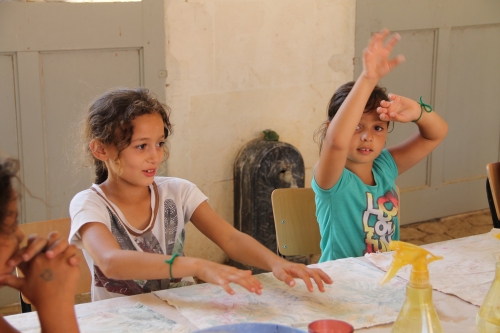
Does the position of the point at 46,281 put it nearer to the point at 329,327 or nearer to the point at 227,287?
the point at 227,287

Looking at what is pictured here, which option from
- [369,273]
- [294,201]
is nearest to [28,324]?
[369,273]

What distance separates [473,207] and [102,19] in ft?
10.1

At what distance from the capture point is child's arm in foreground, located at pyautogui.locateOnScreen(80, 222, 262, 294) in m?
1.64

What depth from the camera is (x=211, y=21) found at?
362 centimetres

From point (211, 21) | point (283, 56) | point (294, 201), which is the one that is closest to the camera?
point (294, 201)

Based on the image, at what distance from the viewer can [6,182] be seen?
4.00 feet

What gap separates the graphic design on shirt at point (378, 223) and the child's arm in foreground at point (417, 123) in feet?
0.90

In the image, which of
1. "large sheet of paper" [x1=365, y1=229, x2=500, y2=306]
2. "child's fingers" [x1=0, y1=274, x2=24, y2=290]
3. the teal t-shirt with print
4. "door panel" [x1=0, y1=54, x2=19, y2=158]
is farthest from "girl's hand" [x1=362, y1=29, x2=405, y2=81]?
"door panel" [x1=0, y1=54, x2=19, y2=158]

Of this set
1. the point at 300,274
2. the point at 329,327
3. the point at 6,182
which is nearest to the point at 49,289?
the point at 6,182

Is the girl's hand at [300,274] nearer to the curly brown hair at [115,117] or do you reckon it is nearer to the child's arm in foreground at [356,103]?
the child's arm in foreground at [356,103]

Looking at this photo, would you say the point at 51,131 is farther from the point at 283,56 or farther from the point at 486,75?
the point at 486,75

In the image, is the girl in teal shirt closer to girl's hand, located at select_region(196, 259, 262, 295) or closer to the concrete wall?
girl's hand, located at select_region(196, 259, 262, 295)

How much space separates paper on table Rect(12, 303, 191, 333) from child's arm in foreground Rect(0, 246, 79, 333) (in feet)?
0.59

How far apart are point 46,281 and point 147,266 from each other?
0.44 meters
